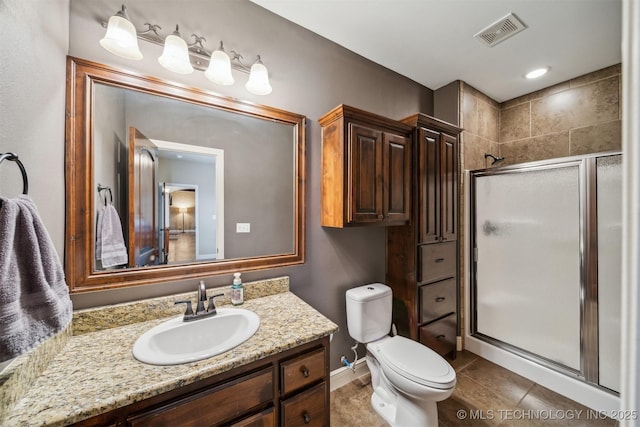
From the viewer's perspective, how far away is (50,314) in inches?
25.6

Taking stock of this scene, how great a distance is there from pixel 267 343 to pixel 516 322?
86.1 inches

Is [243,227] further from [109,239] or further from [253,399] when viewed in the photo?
[253,399]

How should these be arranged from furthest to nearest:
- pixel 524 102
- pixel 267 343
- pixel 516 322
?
pixel 524 102 → pixel 516 322 → pixel 267 343

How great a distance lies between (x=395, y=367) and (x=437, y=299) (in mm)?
795

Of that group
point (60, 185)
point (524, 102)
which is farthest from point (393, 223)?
point (524, 102)

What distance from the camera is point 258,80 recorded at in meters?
1.39

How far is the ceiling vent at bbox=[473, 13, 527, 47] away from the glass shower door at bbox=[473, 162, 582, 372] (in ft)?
3.30

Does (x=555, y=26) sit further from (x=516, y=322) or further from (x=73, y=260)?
(x=73, y=260)

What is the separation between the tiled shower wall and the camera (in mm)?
2061

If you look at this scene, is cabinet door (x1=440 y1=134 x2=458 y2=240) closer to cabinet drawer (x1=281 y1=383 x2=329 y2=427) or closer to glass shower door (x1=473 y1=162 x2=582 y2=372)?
glass shower door (x1=473 y1=162 x2=582 y2=372)

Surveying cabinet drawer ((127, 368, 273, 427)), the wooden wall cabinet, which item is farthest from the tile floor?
the wooden wall cabinet

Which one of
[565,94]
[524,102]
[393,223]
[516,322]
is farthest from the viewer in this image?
[524,102]

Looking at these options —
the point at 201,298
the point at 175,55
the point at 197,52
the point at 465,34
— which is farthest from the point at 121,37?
the point at 465,34

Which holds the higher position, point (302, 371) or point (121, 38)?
point (121, 38)
